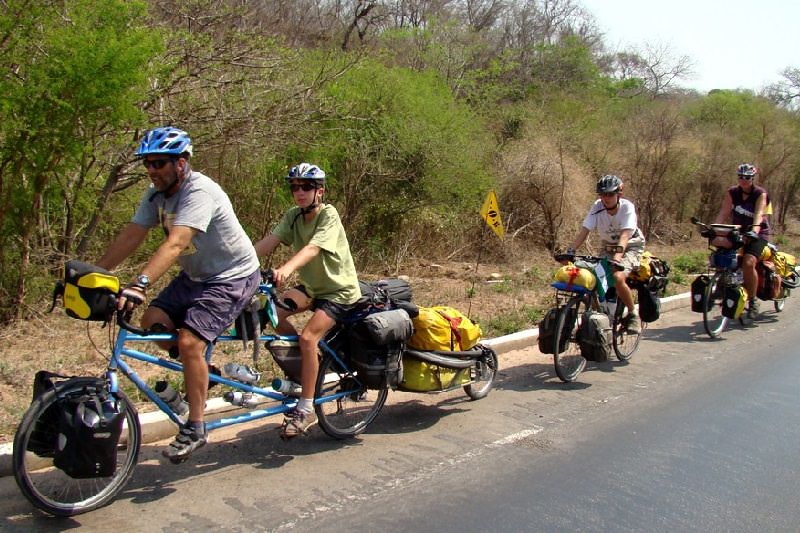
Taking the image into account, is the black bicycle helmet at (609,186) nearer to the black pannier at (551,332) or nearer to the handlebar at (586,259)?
the handlebar at (586,259)

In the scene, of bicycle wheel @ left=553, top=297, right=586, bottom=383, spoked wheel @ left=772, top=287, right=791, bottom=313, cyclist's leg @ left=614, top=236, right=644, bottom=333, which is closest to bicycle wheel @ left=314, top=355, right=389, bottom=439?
bicycle wheel @ left=553, top=297, right=586, bottom=383

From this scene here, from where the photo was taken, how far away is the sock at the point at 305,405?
5.11 metres

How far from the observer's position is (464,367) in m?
6.02

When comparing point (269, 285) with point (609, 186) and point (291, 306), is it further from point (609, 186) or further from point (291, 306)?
point (609, 186)

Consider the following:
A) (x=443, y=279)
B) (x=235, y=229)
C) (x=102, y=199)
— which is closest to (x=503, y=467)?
(x=235, y=229)

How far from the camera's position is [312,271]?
5.33m

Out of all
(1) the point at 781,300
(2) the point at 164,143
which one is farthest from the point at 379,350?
(1) the point at 781,300

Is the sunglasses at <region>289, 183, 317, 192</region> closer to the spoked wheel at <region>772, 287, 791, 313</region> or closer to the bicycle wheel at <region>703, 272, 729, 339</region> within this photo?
the bicycle wheel at <region>703, 272, 729, 339</region>

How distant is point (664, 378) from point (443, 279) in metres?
5.67

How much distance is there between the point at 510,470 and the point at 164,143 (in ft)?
10.5

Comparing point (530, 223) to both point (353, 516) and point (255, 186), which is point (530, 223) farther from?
point (353, 516)

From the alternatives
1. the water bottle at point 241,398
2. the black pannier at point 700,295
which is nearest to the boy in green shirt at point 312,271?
the water bottle at point 241,398

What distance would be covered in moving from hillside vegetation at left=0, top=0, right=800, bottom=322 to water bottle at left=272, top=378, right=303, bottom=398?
11.5ft

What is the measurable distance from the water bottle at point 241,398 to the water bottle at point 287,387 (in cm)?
32
